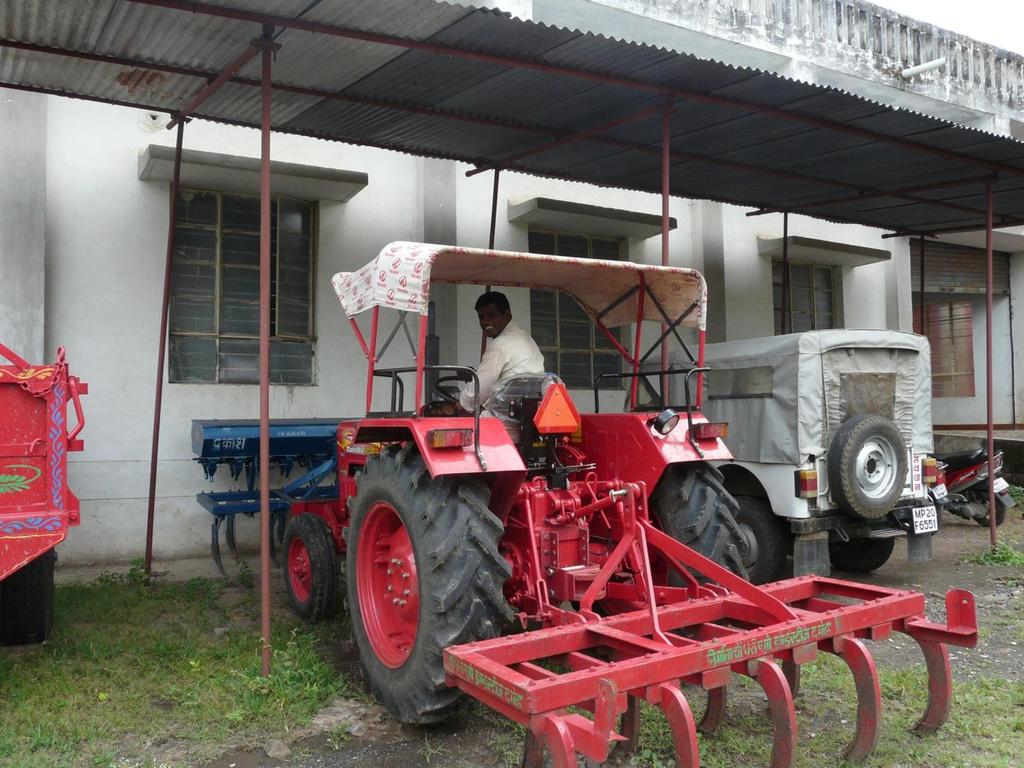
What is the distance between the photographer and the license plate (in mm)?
6359

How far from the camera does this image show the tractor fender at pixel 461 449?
3677mm

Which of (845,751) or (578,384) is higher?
(578,384)

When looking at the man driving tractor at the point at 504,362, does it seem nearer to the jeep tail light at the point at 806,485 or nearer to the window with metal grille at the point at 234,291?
the jeep tail light at the point at 806,485

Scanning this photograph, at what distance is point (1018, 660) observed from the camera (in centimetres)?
488

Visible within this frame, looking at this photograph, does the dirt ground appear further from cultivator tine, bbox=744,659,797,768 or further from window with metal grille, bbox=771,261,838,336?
window with metal grille, bbox=771,261,838,336

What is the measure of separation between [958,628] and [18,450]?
433 cm

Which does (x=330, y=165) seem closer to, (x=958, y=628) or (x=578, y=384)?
(x=578, y=384)

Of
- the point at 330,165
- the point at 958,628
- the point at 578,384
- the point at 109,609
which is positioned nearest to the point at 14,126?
the point at 330,165

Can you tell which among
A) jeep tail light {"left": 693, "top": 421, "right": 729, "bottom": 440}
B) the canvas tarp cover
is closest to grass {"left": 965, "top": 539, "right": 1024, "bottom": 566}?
the canvas tarp cover

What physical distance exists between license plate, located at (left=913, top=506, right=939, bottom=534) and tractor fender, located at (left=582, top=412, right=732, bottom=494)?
8.65ft

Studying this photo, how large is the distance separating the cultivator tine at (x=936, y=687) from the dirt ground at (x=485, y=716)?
39.5 inches

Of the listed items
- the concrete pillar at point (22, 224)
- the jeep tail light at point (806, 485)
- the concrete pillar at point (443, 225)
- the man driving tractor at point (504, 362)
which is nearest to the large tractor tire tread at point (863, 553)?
the jeep tail light at point (806, 485)

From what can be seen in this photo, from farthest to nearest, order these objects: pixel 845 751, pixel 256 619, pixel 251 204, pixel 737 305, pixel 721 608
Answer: pixel 737 305
pixel 251 204
pixel 256 619
pixel 721 608
pixel 845 751

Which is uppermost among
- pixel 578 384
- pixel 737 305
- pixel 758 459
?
pixel 737 305
